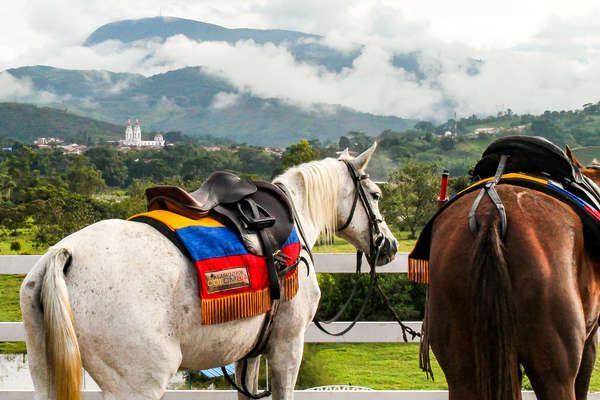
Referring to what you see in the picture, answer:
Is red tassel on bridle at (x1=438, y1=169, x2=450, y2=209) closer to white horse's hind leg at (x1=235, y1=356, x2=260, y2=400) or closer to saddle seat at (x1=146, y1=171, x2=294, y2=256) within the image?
saddle seat at (x1=146, y1=171, x2=294, y2=256)

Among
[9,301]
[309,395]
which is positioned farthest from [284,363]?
[9,301]

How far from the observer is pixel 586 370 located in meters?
2.67

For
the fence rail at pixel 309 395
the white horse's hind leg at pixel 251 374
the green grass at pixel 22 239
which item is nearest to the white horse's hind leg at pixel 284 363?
the white horse's hind leg at pixel 251 374

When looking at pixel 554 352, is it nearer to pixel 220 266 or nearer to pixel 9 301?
pixel 220 266

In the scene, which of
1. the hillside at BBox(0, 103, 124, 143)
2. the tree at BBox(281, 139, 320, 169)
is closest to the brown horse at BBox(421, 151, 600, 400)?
the tree at BBox(281, 139, 320, 169)

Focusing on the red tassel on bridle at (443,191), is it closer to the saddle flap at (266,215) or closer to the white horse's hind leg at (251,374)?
the saddle flap at (266,215)

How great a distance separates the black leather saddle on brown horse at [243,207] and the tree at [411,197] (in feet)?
33.3

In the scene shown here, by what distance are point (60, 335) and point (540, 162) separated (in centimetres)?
220

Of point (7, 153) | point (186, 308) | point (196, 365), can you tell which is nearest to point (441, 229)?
point (186, 308)

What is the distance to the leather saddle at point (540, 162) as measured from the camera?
2611 millimetres

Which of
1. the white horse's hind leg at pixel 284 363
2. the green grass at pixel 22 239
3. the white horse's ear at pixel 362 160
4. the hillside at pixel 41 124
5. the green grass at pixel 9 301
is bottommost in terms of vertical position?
the green grass at pixel 9 301

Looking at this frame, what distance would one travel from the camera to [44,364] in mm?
2369

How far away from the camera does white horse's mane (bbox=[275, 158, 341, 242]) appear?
362 centimetres

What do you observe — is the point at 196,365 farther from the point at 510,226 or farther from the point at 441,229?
the point at 510,226
